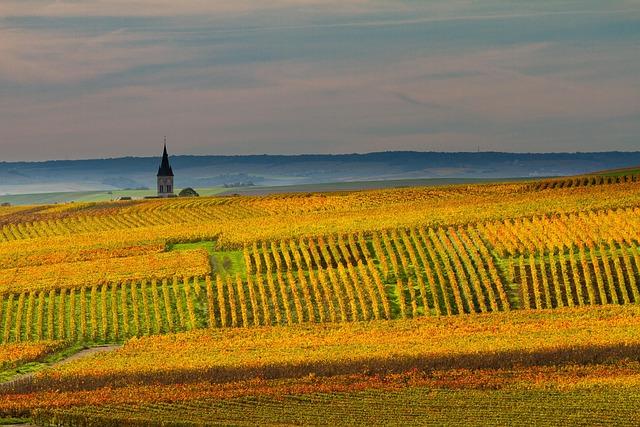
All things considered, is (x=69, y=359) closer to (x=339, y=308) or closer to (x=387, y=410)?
(x=339, y=308)

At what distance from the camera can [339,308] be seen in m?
74.4

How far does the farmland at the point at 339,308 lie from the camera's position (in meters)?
45.8

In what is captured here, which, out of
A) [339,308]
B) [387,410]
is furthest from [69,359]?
[387,410]

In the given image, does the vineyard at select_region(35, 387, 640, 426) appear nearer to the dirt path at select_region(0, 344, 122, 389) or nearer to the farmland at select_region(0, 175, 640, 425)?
the farmland at select_region(0, 175, 640, 425)

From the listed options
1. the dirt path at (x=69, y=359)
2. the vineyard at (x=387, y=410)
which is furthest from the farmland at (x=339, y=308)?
the dirt path at (x=69, y=359)

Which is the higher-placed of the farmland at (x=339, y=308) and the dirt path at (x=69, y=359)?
the farmland at (x=339, y=308)

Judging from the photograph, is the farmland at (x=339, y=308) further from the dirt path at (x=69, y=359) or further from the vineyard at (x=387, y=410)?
the dirt path at (x=69, y=359)

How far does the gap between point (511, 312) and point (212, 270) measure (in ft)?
78.1

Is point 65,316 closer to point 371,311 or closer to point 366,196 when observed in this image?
point 371,311

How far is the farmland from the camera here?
150 ft

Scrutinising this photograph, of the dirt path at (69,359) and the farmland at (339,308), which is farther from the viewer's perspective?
the dirt path at (69,359)

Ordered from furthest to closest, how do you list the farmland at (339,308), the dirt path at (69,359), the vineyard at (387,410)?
the dirt path at (69,359), the farmland at (339,308), the vineyard at (387,410)

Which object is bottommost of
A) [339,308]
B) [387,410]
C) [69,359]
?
[69,359]

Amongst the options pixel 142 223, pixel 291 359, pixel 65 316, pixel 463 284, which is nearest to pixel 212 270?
pixel 65 316
